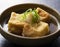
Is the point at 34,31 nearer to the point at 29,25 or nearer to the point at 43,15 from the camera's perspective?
the point at 29,25

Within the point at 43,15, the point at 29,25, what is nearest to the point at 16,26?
the point at 29,25

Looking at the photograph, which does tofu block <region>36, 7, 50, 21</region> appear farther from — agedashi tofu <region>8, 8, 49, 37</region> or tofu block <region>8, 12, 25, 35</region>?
tofu block <region>8, 12, 25, 35</region>

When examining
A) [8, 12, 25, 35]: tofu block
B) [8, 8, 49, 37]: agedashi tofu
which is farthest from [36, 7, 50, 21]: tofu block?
[8, 12, 25, 35]: tofu block

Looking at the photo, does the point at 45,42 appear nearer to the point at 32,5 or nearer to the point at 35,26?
the point at 35,26

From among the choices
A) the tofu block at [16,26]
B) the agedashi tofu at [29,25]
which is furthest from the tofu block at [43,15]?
the tofu block at [16,26]

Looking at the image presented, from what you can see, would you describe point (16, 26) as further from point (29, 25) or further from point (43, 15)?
point (43, 15)

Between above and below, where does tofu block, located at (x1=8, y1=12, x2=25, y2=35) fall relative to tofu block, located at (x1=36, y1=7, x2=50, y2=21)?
below

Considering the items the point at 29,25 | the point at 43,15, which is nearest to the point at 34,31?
the point at 29,25

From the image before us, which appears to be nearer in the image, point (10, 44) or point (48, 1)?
point (10, 44)

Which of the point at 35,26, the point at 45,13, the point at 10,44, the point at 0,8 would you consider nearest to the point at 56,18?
the point at 45,13

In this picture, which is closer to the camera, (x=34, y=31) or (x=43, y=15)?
(x=34, y=31)

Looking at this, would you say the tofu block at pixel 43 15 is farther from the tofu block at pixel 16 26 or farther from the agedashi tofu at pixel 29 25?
the tofu block at pixel 16 26
